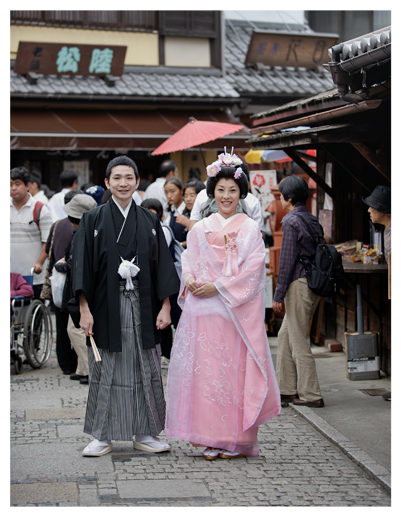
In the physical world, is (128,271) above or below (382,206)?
below

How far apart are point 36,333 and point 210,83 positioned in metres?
9.93

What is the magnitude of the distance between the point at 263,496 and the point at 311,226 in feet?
9.35

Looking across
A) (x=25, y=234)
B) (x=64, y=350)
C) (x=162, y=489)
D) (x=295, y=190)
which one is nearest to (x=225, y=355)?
(x=162, y=489)

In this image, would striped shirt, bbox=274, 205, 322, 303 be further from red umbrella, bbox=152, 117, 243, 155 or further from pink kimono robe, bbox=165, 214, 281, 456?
red umbrella, bbox=152, 117, 243, 155

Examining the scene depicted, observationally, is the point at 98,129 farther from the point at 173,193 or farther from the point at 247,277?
the point at 247,277

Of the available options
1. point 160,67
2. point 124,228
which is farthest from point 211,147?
point 124,228

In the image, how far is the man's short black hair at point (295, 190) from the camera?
21.3ft

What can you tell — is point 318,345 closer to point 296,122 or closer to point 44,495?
point 296,122

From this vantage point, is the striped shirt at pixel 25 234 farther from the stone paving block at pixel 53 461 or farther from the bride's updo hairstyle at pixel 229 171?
the bride's updo hairstyle at pixel 229 171

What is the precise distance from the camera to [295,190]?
6.48 m

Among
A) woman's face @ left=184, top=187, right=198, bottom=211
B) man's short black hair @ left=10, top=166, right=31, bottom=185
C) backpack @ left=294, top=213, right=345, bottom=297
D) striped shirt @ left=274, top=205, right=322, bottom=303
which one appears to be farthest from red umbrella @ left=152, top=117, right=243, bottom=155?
backpack @ left=294, top=213, right=345, bottom=297

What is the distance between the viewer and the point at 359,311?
296 inches

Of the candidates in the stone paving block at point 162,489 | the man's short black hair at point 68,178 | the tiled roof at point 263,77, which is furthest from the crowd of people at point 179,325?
the tiled roof at point 263,77

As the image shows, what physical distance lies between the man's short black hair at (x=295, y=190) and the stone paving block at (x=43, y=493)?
332 centimetres
